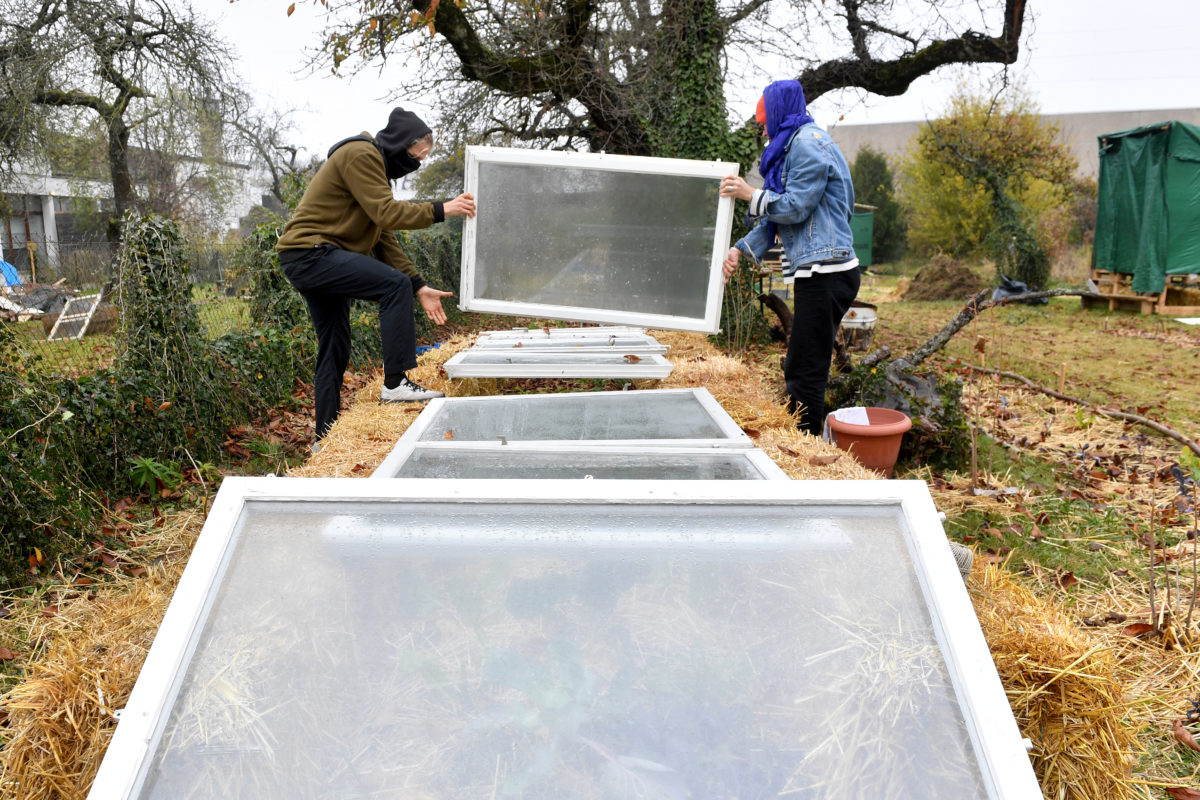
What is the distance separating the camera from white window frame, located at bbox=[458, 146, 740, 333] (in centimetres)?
415

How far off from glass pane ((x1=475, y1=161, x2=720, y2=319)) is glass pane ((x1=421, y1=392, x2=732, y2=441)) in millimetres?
1183

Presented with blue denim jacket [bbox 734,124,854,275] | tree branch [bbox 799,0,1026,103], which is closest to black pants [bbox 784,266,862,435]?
blue denim jacket [bbox 734,124,854,275]

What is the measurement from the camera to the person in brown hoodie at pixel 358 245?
362 cm

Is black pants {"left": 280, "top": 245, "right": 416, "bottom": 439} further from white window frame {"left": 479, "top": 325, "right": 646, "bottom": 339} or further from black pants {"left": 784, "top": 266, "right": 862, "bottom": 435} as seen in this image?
black pants {"left": 784, "top": 266, "right": 862, "bottom": 435}

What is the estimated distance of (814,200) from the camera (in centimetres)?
375

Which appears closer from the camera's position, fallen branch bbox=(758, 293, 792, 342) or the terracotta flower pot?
the terracotta flower pot

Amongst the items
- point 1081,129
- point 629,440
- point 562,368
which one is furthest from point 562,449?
point 1081,129

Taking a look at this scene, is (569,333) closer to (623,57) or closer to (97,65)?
(623,57)

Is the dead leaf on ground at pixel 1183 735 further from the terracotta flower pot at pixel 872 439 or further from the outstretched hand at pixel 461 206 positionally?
the outstretched hand at pixel 461 206

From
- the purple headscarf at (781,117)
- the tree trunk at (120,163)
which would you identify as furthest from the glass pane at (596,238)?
the tree trunk at (120,163)

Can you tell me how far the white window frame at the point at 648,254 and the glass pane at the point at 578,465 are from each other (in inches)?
76.6

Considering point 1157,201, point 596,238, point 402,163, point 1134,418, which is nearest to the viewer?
point 402,163

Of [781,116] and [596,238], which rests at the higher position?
[781,116]

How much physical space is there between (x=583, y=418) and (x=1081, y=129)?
125 ft
